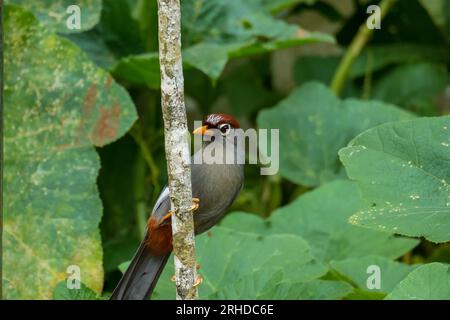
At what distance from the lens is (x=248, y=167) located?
Result: 4047mm

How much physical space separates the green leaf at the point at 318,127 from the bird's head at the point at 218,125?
129 cm

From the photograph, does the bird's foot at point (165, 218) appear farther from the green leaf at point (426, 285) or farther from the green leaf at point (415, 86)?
the green leaf at point (415, 86)

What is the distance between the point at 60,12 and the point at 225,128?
1215 mm

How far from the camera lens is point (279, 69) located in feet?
16.0

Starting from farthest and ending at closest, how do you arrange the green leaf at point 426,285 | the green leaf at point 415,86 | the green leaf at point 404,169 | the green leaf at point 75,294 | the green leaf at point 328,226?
the green leaf at point 415,86 → the green leaf at point 328,226 → the green leaf at point 75,294 → the green leaf at point 404,169 → the green leaf at point 426,285

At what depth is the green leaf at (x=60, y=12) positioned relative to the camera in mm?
3146

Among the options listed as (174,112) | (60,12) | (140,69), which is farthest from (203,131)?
(60,12)

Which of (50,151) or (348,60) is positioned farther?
A: (348,60)

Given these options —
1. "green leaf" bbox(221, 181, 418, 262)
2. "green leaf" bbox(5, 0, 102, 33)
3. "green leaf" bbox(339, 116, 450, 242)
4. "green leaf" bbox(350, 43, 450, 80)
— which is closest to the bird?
"green leaf" bbox(339, 116, 450, 242)

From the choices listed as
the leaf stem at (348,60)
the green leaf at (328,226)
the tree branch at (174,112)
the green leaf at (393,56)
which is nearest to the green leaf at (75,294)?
the tree branch at (174,112)

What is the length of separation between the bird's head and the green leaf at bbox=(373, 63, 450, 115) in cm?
214

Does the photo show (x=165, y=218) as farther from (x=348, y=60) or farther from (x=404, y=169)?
(x=348, y=60)
